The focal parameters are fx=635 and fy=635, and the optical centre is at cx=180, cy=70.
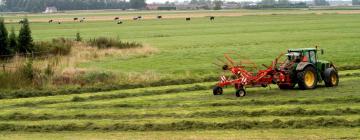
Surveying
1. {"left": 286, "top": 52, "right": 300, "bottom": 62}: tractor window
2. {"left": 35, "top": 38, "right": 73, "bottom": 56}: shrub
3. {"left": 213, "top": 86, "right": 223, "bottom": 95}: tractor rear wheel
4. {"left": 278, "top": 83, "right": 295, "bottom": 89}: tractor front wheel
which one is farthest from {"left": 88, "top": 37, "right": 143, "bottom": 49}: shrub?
{"left": 213, "top": 86, "right": 223, "bottom": 95}: tractor rear wheel

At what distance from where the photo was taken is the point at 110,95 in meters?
26.0

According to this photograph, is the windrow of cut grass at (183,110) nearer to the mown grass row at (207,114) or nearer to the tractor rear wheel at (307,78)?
the mown grass row at (207,114)

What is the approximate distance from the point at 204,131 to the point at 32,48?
25.8 meters

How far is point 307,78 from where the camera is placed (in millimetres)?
26203

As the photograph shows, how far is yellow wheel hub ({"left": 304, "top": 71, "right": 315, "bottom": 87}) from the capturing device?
26.1 metres

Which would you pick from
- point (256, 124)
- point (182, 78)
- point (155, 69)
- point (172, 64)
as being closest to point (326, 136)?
point (256, 124)

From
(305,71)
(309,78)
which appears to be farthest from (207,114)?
(309,78)

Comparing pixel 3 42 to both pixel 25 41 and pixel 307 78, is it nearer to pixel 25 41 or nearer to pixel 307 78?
pixel 25 41

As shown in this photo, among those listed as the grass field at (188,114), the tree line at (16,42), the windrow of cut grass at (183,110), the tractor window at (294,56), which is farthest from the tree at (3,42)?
the tractor window at (294,56)

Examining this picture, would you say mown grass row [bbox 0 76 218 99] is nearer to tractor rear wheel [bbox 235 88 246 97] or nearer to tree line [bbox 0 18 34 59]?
tractor rear wheel [bbox 235 88 246 97]

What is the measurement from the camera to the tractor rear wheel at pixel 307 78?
25.8 m

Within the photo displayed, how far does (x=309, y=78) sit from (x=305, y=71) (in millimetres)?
495

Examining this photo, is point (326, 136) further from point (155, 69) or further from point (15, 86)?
point (155, 69)

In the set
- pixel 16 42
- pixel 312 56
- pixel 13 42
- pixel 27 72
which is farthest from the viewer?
pixel 13 42
